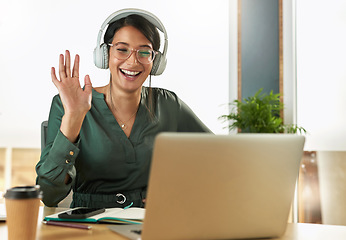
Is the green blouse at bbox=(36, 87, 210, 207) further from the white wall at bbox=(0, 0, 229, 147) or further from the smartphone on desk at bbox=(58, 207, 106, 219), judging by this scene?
the white wall at bbox=(0, 0, 229, 147)

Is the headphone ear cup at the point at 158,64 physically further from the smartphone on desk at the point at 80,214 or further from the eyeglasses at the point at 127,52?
the smartphone on desk at the point at 80,214

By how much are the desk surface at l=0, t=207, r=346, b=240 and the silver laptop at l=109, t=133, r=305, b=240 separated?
174mm

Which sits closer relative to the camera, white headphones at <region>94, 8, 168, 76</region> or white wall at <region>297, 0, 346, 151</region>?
white headphones at <region>94, 8, 168, 76</region>

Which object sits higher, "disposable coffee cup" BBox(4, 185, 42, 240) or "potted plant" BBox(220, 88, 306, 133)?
"potted plant" BBox(220, 88, 306, 133)

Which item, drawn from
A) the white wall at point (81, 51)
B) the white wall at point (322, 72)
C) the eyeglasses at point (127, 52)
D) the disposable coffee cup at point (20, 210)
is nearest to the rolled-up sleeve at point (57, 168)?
the disposable coffee cup at point (20, 210)

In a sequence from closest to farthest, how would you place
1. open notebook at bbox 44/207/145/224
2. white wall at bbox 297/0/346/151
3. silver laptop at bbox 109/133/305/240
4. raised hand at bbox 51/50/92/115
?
silver laptop at bbox 109/133/305/240 → open notebook at bbox 44/207/145/224 → raised hand at bbox 51/50/92/115 → white wall at bbox 297/0/346/151

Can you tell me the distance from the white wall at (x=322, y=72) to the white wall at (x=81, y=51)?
26.3 inches

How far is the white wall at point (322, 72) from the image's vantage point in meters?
3.44

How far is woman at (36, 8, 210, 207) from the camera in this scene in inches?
57.7

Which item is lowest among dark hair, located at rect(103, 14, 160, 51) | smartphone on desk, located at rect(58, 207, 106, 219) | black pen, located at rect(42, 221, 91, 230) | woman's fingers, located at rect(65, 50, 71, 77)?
black pen, located at rect(42, 221, 91, 230)

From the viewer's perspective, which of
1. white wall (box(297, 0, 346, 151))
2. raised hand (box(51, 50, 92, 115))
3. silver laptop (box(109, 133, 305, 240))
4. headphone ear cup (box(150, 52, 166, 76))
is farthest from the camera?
white wall (box(297, 0, 346, 151))

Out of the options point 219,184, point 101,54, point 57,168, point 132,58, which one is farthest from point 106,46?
point 219,184

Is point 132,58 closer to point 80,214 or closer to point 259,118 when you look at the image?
point 80,214

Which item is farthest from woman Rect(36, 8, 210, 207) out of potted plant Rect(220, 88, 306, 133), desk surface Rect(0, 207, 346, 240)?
potted plant Rect(220, 88, 306, 133)
